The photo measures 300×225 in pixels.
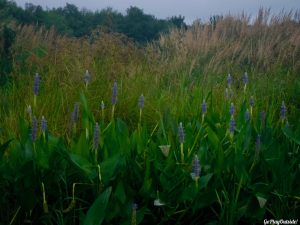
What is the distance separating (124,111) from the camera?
13.6 feet

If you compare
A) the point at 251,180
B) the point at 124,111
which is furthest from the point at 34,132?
the point at 124,111

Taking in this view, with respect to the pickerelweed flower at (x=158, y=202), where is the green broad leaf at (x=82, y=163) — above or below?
above

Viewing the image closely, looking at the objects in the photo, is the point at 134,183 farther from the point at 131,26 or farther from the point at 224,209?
the point at 131,26

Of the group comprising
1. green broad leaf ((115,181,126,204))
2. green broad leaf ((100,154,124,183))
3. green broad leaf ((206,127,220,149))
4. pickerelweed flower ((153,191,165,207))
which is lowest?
pickerelweed flower ((153,191,165,207))

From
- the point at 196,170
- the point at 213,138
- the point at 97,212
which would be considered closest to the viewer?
the point at 97,212

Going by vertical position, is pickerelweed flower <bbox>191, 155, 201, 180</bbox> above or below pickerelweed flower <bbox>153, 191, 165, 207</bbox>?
above

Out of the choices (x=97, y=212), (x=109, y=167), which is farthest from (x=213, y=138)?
(x=97, y=212)

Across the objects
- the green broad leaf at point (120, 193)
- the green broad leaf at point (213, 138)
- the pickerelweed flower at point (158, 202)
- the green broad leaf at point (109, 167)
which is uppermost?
the green broad leaf at point (213, 138)

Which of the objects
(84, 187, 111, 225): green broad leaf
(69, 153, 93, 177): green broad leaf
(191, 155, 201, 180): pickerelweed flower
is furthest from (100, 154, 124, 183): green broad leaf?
(191, 155, 201, 180): pickerelweed flower

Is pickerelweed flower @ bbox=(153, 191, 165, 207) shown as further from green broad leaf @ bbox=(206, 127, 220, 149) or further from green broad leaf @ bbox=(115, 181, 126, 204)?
green broad leaf @ bbox=(206, 127, 220, 149)

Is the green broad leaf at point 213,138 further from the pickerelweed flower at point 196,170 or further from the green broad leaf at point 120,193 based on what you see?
the green broad leaf at point 120,193

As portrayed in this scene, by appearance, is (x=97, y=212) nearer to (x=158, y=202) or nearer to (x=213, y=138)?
(x=158, y=202)

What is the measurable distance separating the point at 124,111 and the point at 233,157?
2039 millimetres

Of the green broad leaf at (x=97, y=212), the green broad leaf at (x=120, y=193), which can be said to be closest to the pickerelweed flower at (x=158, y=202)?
the green broad leaf at (x=120, y=193)
